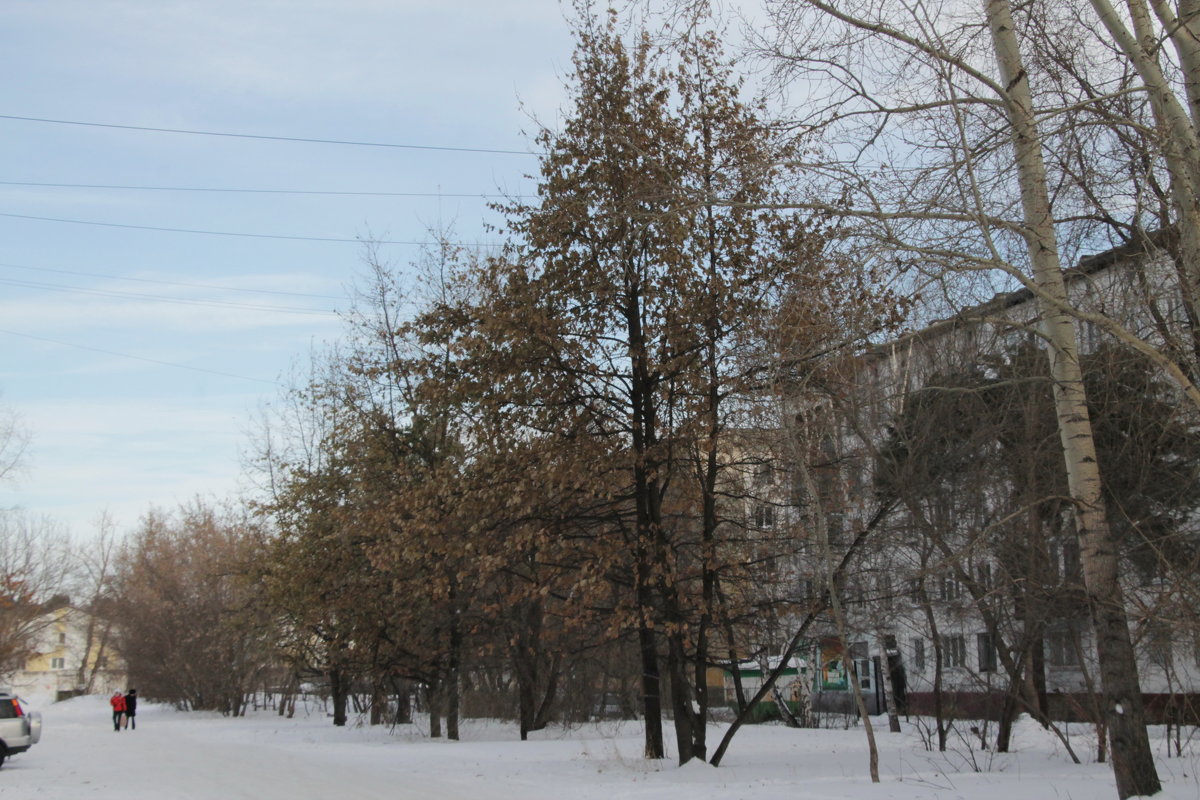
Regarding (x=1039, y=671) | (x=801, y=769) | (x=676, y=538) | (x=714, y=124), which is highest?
(x=714, y=124)

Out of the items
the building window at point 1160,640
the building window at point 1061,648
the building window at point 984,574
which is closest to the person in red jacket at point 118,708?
the building window at point 1061,648

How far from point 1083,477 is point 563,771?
11.2 metres

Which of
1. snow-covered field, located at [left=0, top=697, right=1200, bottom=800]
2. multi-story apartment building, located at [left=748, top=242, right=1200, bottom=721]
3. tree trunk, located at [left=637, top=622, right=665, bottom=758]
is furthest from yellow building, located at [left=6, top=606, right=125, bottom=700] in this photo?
multi-story apartment building, located at [left=748, top=242, right=1200, bottom=721]

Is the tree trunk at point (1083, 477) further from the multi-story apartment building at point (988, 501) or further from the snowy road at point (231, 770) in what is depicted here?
the snowy road at point (231, 770)

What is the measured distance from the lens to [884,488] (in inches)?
770

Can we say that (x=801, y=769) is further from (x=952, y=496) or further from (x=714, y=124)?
(x=714, y=124)

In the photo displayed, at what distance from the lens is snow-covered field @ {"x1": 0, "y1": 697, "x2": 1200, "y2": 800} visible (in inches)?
537

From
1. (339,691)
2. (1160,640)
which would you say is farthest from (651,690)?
(339,691)

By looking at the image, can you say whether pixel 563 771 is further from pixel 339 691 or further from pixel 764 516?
pixel 339 691

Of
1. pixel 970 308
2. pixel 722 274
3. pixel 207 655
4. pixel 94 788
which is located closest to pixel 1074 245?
pixel 970 308

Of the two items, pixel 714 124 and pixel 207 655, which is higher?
pixel 714 124

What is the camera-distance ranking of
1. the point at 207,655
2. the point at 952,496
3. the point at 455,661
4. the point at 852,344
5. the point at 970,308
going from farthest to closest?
the point at 207,655 < the point at 455,661 < the point at 952,496 < the point at 852,344 < the point at 970,308

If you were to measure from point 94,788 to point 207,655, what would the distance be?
4161 centimetres

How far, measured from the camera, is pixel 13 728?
21.8 m
